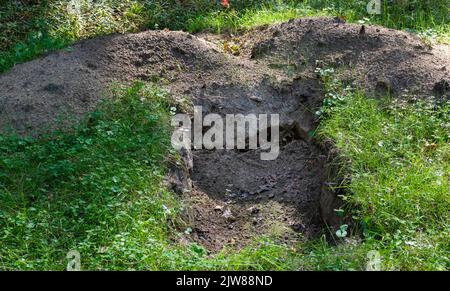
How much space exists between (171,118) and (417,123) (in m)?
2.16

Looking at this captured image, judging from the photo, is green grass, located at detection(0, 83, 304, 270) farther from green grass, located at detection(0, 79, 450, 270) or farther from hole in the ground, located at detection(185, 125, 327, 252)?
hole in the ground, located at detection(185, 125, 327, 252)

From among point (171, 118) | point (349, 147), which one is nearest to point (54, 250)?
point (171, 118)

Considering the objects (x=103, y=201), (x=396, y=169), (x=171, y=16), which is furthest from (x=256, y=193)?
(x=171, y=16)

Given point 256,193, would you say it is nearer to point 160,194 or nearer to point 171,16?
point 160,194

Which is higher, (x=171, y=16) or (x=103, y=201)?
(x=171, y=16)

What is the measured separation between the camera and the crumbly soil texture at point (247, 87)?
19.9 feet

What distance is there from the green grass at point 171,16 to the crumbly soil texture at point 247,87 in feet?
3.18

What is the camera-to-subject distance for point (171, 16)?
9.53m

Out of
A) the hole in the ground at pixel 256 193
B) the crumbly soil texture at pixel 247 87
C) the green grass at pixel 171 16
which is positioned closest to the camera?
the hole in the ground at pixel 256 193

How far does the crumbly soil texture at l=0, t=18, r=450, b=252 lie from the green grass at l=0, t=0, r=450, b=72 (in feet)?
3.18

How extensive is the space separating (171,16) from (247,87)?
2721mm

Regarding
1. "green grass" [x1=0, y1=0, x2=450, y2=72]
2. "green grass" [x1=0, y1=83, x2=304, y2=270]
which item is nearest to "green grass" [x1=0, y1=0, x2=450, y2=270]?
"green grass" [x1=0, y1=83, x2=304, y2=270]

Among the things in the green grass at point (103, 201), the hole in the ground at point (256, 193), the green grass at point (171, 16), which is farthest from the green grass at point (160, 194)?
the green grass at point (171, 16)

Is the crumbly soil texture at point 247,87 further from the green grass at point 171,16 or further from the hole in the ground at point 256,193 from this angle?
the green grass at point 171,16
